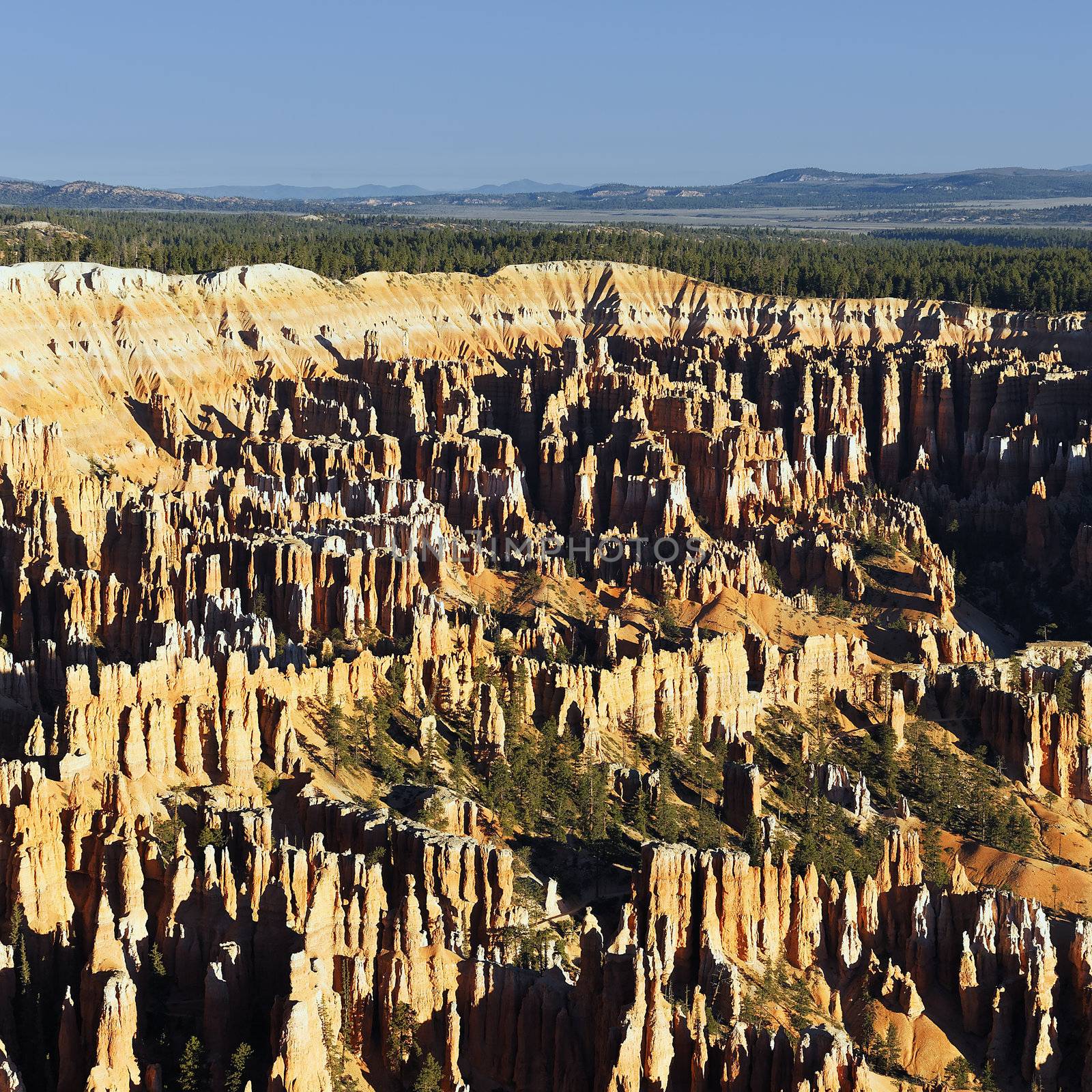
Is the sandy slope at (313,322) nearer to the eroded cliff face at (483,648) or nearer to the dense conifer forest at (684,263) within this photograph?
the eroded cliff face at (483,648)

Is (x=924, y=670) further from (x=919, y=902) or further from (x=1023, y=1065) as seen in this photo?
(x=1023, y=1065)

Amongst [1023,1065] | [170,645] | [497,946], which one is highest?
[170,645]

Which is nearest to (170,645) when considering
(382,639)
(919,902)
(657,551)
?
(382,639)

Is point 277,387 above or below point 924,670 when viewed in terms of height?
above

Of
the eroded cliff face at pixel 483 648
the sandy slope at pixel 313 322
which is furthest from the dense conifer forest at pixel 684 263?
the eroded cliff face at pixel 483 648

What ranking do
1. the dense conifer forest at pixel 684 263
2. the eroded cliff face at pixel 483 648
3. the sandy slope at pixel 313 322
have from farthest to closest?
the dense conifer forest at pixel 684 263, the sandy slope at pixel 313 322, the eroded cliff face at pixel 483 648

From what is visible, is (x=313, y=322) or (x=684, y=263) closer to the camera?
(x=313, y=322)

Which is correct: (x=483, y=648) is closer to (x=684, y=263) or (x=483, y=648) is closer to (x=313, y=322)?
(x=313, y=322)

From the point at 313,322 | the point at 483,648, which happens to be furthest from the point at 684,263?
the point at 483,648

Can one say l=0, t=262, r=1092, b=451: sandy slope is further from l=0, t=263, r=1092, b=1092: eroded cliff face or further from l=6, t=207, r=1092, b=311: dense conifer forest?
l=6, t=207, r=1092, b=311: dense conifer forest
